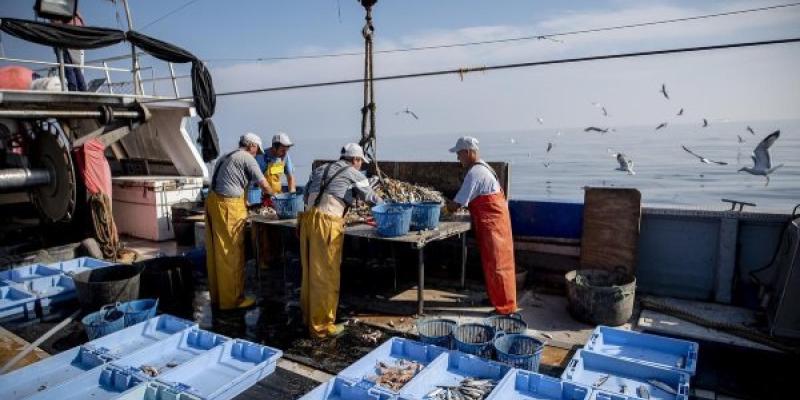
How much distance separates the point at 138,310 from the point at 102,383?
157cm

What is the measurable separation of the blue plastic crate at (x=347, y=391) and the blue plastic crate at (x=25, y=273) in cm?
521

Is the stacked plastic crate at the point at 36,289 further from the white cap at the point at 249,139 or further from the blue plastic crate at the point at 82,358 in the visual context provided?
the white cap at the point at 249,139

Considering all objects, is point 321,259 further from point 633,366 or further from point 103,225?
point 103,225

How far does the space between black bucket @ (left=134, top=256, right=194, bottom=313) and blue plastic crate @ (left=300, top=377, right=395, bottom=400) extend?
129 inches

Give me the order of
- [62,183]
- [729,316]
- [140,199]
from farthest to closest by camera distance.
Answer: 1. [140,199]
2. [62,183]
3. [729,316]

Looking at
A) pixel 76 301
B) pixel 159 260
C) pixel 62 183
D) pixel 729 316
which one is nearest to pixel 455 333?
pixel 729 316

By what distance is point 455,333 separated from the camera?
13.8 feet

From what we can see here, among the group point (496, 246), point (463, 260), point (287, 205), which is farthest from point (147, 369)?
point (463, 260)

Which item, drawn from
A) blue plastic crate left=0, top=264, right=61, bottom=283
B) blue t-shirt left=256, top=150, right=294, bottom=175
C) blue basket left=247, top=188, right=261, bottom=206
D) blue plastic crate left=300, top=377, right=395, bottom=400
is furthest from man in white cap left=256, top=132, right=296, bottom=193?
blue plastic crate left=300, top=377, right=395, bottom=400

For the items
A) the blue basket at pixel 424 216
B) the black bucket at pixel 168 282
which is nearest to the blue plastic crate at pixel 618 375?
the blue basket at pixel 424 216

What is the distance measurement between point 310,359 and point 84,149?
632 cm

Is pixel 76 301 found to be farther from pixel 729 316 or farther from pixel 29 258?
pixel 729 316

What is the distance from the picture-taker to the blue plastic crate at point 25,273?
6.26 meters

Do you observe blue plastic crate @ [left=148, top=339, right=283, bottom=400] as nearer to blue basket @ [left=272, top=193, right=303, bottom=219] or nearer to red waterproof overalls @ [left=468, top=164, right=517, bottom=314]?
blue basket @ [left=272, top=193, right=303, bottom=219]
